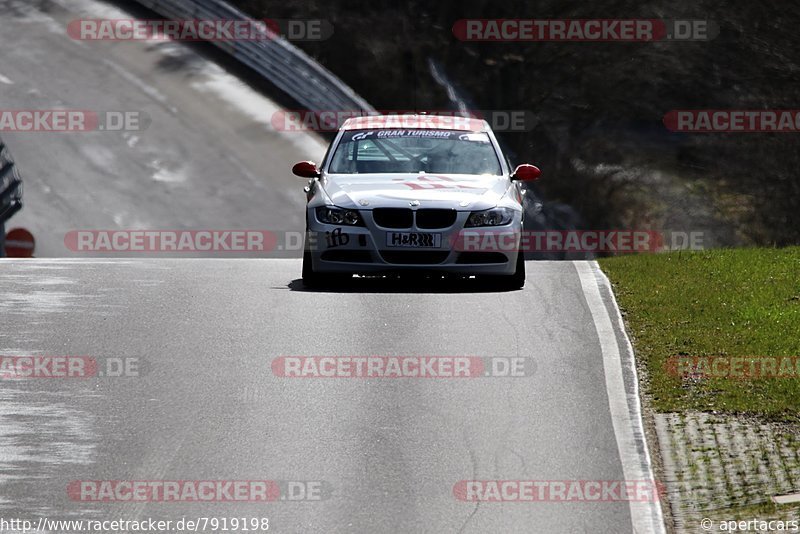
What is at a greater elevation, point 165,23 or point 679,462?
point 679,462

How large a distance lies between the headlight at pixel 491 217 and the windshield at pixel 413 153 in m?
1.05

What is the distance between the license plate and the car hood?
0.29 meters

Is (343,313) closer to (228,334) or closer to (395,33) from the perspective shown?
(228,334)

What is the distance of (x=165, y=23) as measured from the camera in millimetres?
33906

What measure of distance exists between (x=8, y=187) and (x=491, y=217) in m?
12.4

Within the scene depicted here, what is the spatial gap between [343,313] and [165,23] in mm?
21107

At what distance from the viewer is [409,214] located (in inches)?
558

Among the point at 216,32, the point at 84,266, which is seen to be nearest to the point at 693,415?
the point at 84,266

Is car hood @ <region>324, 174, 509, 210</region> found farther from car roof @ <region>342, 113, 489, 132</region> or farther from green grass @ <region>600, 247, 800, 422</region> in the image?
green grass @ <region>600, 247, 800, 422</region>

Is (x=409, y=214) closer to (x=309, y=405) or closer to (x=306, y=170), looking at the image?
(x=306, y=170)

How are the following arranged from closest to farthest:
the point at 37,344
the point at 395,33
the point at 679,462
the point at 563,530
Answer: the point at 563,530, the point at 679,462, the point at 37,344, the point at 395,33

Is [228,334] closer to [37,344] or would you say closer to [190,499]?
[37,344]

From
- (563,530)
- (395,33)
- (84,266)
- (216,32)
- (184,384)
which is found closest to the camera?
(563,530)

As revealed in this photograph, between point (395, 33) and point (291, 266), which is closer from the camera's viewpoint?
point (291, 266)
